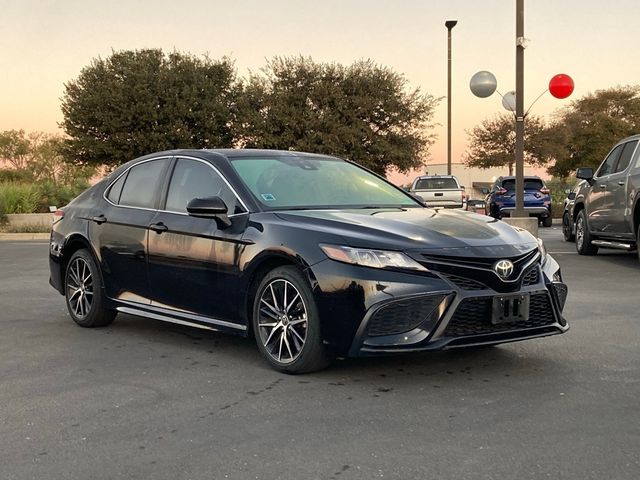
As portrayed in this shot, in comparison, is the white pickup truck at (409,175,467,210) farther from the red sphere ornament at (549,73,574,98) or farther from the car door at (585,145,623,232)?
the car door at (585,145,623,232)

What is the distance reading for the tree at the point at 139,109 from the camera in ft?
152

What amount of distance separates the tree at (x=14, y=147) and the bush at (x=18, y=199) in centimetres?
6937

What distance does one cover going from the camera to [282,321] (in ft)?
18.3

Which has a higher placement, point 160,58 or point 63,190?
point 160,58

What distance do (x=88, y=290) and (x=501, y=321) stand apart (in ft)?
12.7

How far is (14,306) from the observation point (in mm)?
9094

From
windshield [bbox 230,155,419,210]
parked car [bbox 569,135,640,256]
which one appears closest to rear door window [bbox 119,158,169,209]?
windshield [bbox 230,155,419,210]

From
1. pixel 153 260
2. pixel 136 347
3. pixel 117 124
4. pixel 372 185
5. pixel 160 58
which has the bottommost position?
pixel 136 347

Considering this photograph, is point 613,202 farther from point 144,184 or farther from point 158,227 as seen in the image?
point 158,227

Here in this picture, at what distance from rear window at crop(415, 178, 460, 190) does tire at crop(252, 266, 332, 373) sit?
21441 millimetres

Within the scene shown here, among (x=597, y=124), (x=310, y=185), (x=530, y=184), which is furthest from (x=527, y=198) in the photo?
(x=597, y=124)

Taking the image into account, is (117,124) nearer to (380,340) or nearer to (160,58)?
(160,58)

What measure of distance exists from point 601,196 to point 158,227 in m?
9.26

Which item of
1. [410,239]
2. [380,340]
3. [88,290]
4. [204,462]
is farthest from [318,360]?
[88,290]
